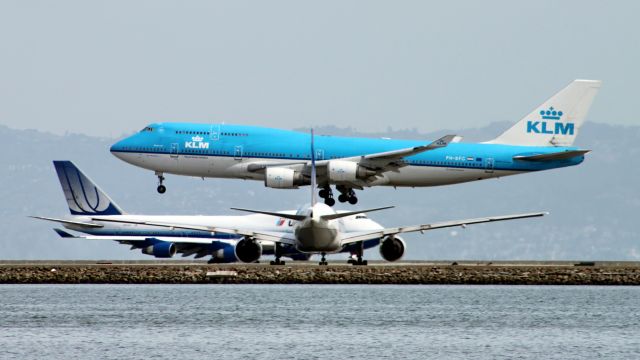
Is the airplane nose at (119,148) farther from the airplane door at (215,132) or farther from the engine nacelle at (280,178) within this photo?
the engine nacelle at (280,178)

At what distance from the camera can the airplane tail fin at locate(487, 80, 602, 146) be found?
10375cm

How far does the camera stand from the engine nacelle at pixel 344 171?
8950 cm

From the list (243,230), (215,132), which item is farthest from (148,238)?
(215,132)

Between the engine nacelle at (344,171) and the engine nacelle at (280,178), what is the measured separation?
2.24 meters

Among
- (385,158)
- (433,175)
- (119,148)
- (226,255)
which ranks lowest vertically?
(226,255)

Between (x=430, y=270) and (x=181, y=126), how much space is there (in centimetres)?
1783

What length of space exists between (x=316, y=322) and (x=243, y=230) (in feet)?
89.0

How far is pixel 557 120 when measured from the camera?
351 feet

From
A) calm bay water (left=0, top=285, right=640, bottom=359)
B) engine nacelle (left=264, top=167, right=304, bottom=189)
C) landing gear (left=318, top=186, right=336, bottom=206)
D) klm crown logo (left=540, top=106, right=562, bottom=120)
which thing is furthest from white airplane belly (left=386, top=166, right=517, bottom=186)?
klm crown logo (left=540, top=106, right=562, bottom=120)

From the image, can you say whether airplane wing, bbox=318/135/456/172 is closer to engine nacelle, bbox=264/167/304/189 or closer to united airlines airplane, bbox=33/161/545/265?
engine nacelle, bbox=264/167/304/189

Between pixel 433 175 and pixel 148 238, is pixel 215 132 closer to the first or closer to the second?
pixel 433 175

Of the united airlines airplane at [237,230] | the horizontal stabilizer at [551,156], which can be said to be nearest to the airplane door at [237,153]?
the united airlines airplane at [237,230]

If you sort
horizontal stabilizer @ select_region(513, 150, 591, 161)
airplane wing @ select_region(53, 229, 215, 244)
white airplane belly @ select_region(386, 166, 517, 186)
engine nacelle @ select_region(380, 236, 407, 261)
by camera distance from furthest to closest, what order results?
airplane wing @ select_region(53, 229, 215, 244) < white airplane belly @ select_region(386, 166, 517, 186) < horizontal stabilizer @ select_region(513, 150, 591, 161) < engine nacelle @ select_region(380, 236, 407, 261)

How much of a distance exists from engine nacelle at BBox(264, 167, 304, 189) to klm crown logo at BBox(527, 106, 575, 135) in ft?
74.9
